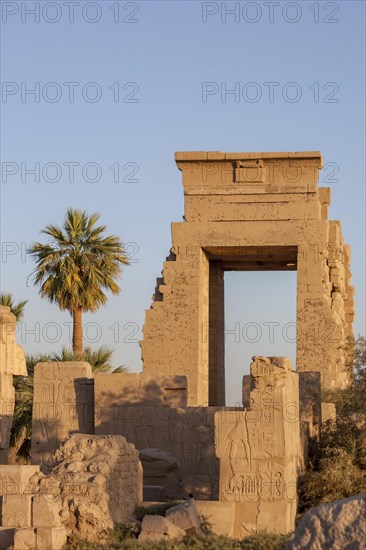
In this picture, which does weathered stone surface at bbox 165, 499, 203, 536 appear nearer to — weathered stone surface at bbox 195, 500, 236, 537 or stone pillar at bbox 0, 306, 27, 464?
weathered stone surface at bbox 195, 500, 236, 537

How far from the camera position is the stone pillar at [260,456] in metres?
15.5

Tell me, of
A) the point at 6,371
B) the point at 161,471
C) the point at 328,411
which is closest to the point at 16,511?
the point at 161,471

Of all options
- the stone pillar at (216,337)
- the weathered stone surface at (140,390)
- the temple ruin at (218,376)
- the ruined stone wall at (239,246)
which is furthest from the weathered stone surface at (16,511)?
the stone pillar at (216,337)

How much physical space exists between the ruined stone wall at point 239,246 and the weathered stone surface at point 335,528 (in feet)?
59.6

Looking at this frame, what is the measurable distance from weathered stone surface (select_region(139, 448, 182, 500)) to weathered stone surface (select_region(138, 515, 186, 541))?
14.4 ft

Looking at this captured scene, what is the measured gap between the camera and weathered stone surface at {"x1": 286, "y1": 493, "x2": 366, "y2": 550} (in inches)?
275

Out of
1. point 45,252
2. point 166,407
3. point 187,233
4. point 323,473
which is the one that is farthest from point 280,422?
point 45,252

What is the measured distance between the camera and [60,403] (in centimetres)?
2056

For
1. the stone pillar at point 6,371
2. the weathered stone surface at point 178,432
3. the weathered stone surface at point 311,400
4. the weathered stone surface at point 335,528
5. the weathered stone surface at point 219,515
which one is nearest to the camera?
the weathered stone surface at point 335,528

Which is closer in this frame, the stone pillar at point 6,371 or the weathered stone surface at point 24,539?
the weathered stone surface at point 24,539

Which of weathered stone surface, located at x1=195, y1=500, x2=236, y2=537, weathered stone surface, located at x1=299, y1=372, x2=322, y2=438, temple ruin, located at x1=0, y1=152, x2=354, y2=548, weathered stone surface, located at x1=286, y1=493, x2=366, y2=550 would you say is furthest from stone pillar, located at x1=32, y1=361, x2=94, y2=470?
weathered stone surface, located at x1=286, y1=493, x2=366, y2=550

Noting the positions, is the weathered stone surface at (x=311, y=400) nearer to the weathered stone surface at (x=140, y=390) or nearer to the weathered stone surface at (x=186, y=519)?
the weathered stone surface at (x=140, y=390)

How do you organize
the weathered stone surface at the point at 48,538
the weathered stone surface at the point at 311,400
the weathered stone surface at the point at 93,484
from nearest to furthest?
the weathered stone surface at the point at 48,538 < the weathered stone surface at the point at 93,484 < the weathered stone surface at the point at 311,400

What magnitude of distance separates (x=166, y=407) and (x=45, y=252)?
41.6 ft
